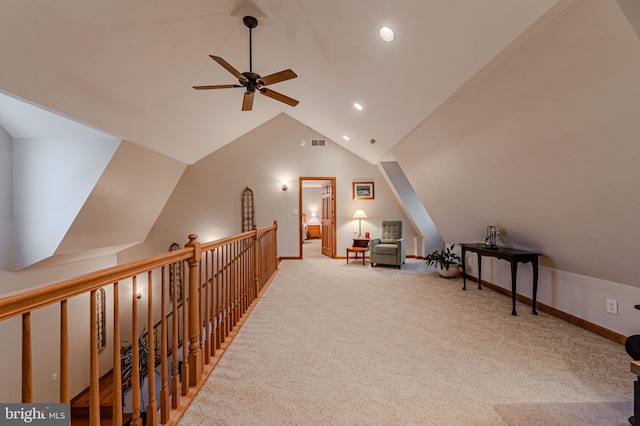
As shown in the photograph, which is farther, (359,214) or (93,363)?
(359,214)

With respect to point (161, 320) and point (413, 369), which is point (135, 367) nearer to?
point (161, 320)

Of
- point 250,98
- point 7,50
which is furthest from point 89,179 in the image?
point 250,98

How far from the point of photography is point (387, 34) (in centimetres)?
237

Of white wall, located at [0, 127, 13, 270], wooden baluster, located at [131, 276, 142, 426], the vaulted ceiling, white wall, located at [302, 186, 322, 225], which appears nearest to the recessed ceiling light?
the vaulted ceiling

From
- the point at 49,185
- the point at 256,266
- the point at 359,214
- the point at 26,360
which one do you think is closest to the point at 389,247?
the point at 359,214

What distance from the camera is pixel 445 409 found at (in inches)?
68.5

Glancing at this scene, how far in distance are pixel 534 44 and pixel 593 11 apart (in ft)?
1.10

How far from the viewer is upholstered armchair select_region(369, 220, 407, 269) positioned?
5.74m

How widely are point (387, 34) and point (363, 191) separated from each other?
15.6 ft

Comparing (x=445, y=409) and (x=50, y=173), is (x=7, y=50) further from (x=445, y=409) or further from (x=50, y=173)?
(x=445, y=409)

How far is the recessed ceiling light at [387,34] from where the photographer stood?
2328 millimetres

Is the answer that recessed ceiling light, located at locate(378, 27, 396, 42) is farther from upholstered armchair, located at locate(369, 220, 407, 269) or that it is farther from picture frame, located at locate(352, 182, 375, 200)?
picture frame, located at locate(352, 182, 375, 200)

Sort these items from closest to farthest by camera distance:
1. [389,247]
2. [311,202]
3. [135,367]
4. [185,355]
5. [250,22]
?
[135,367] → [185,355] → [250,22] → [389,247] → [311,202]

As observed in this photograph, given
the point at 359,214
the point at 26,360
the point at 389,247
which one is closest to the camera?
the point at 26,360
